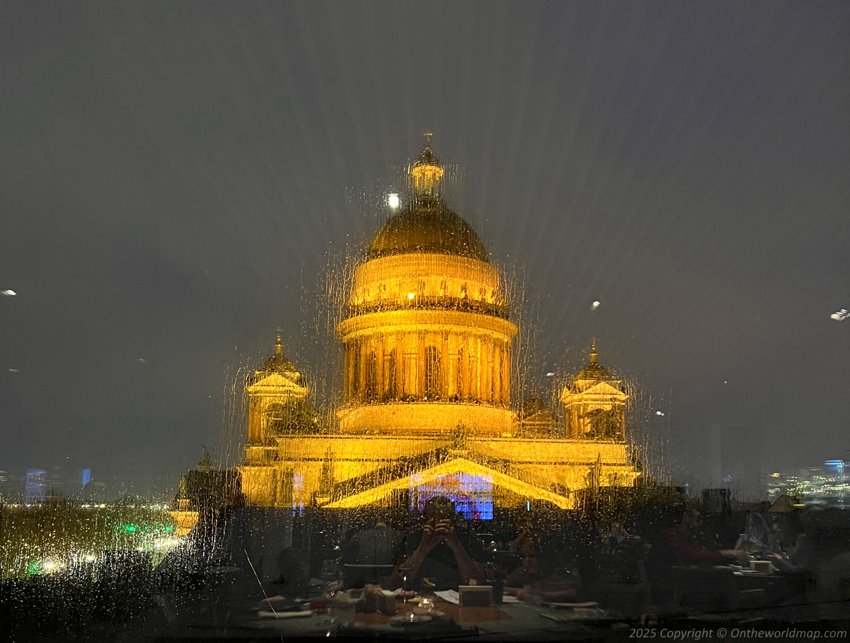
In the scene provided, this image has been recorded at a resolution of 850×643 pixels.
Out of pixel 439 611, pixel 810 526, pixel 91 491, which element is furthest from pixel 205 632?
pixel 91 491

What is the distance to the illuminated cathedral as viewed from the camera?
43625 mm

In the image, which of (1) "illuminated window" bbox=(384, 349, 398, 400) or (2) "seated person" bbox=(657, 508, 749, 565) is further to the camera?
(1) "illuminated window" bbox=(384, 349, 398, 400)

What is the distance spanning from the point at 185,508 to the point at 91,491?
9231 millimetres

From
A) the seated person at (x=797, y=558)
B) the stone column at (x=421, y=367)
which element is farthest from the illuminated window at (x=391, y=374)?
the seated person at (x=797, y=558)

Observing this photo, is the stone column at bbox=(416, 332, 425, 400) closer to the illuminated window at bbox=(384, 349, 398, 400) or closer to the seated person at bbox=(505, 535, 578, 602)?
the illuminated window at bbox=(384, 349, 398, 400)

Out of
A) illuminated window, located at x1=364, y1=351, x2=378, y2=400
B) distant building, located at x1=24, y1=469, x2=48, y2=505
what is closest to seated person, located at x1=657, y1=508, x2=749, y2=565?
distant building, located at x1=24, y1=469, x2=48, y2=505

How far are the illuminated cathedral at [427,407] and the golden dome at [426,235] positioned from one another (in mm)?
84

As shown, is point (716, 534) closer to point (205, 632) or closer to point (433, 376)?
point (205, 632)

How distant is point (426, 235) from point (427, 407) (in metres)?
9.55

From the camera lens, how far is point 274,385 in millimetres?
52656

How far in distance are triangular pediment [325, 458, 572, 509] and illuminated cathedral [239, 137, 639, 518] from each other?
51mm

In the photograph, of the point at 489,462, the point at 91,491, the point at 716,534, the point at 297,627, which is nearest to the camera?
the point at 297,627

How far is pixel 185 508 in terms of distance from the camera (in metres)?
46.5

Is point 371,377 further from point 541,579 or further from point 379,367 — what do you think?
point 541,579
